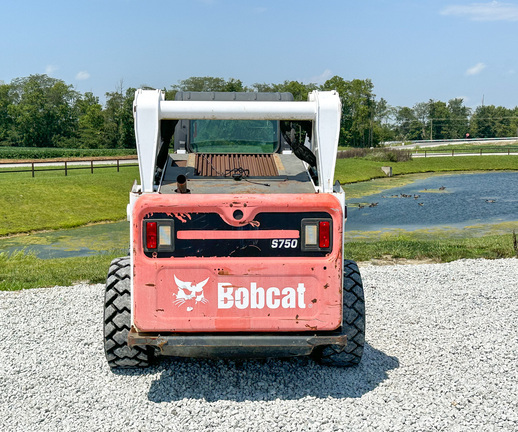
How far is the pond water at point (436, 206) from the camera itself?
74.4 feet

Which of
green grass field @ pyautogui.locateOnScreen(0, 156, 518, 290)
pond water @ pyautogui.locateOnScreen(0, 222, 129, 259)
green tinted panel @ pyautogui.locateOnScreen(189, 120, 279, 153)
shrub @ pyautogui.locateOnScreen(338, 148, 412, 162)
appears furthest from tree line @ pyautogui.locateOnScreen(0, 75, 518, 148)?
green tinted panel @ pyautogui.locateOnScreen(189, 120, 279, 153)

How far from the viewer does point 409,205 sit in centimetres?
2828

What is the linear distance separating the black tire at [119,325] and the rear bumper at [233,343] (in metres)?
0.63

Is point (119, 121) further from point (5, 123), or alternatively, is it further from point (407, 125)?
point (407, 125)

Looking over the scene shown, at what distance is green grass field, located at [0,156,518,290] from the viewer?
11.4m

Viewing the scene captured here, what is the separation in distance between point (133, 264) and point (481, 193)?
101 feet

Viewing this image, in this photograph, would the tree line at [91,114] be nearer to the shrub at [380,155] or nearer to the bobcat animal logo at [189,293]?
the shrub at [380,155]

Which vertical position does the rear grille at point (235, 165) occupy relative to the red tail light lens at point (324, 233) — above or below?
above

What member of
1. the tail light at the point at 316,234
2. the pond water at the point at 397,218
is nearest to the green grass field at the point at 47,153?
the pond water at the point at 397,218

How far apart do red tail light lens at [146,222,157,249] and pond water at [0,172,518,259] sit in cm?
1269

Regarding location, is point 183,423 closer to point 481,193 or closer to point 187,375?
point 187,375

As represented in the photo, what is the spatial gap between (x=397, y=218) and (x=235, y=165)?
721 inches

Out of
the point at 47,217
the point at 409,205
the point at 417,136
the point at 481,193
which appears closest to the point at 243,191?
the point at 47,217

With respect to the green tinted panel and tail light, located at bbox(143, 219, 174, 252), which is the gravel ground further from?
the green tinted panel
